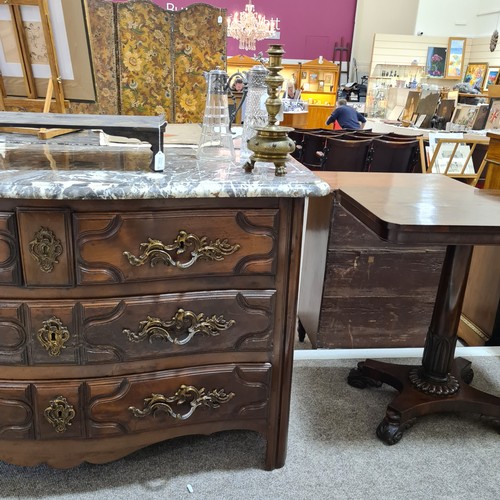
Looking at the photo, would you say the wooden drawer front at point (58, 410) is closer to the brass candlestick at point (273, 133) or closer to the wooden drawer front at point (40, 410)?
the wooden drawer front at point (40, 410)

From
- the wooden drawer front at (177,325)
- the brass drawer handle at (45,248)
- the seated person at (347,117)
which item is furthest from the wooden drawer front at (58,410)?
the seated person at (347,117)

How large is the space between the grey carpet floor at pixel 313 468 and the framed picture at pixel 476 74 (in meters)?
11.0

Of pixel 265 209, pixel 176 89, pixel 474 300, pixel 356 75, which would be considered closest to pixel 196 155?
pixel 265 209

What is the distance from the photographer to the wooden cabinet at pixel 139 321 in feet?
3.96

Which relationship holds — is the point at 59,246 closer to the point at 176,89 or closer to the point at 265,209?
the point at 265,209

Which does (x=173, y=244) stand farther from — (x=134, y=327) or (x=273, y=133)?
(x=273, y=133)

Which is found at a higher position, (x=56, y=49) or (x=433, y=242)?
(x=56, y=49)

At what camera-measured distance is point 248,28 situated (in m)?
10.6

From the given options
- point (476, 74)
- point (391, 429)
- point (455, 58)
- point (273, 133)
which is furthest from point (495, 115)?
point (455, 58)

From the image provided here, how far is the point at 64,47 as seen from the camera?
→ 1.66 m

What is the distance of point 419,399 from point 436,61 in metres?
12.0

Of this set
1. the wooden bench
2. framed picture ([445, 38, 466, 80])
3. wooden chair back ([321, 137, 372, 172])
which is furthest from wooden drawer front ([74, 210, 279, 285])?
framed picture ([445, 38, 466, 80])

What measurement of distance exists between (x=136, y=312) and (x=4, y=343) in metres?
0.35

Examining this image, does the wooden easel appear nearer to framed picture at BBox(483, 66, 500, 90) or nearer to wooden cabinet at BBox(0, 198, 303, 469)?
wooden cabinet at BBox(0, 198, 303, 469)
